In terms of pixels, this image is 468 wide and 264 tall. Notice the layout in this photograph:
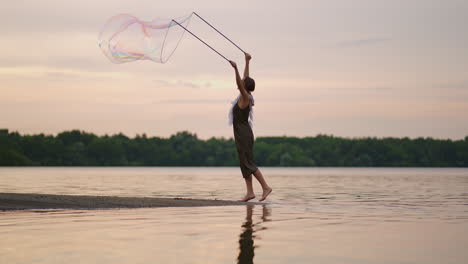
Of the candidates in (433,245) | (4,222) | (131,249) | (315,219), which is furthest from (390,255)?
(4,222)

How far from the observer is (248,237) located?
7.71 m

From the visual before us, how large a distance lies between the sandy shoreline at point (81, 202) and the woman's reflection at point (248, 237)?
6.47 ft

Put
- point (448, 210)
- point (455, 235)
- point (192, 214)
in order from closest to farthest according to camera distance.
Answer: point (455, 235) → point (192, 214) → point (448, 210)

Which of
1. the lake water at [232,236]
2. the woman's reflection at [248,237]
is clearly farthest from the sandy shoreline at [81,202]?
the woman's reflection at [248,237]

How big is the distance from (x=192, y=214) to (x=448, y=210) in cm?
450

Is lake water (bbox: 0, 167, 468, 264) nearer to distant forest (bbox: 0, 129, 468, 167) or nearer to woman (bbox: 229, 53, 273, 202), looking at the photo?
woman (bbox: 229, 53, 273, 202)

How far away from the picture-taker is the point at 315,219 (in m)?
10.0

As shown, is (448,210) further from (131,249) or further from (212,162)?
(212,162)

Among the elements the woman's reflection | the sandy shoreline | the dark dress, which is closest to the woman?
the dark dress

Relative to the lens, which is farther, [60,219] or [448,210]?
[448,210]

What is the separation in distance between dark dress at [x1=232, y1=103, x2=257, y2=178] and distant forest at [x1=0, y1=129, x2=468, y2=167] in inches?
4663

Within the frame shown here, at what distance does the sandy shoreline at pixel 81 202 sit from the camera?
468 inches

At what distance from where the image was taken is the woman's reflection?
632cm

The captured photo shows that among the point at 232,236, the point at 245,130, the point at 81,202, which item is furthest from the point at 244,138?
the point at 232,236
